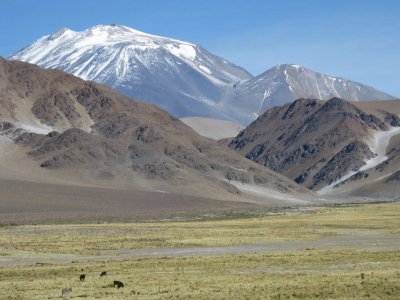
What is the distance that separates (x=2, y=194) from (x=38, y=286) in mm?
142688

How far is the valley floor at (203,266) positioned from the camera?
41688 mm

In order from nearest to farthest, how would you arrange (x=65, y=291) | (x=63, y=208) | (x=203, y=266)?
(x=65, y=291), (x=203, y=266), (x=63, y=208)

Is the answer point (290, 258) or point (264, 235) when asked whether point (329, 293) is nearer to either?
point (290, 258)

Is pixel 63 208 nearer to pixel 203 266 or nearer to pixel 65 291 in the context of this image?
pixel 203 266

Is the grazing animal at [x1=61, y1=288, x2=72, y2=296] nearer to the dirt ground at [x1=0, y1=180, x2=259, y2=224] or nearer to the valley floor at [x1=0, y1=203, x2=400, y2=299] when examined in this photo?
the valley floor at [x1=0, y1=203, x2=400, y2=299]

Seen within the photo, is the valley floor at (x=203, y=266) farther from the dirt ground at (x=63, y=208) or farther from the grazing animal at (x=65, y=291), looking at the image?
the dirt ground at (x=63, y=208)

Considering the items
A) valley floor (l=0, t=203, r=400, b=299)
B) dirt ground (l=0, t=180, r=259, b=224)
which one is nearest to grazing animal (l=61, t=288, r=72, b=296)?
valley floor (l=0, t=203, r=400, b=299)

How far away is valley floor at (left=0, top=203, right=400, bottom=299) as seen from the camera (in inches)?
1641

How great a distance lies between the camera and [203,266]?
57281mm

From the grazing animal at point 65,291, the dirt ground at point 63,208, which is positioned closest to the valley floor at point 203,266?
the grazing animal at point 65,291

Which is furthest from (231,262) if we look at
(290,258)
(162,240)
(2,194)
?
(2,194)

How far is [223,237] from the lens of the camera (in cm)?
9531

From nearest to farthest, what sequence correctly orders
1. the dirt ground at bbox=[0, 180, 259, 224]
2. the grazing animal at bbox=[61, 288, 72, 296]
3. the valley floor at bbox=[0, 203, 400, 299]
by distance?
the grazing animal at bbox=[61, 288, 72, 296] < the valley floor at bbox=[0, 203, 400, 299] < the dirt ground at bbox=[0, 180, 259, 224]

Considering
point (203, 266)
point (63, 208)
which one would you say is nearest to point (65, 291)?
point (203, 266)
